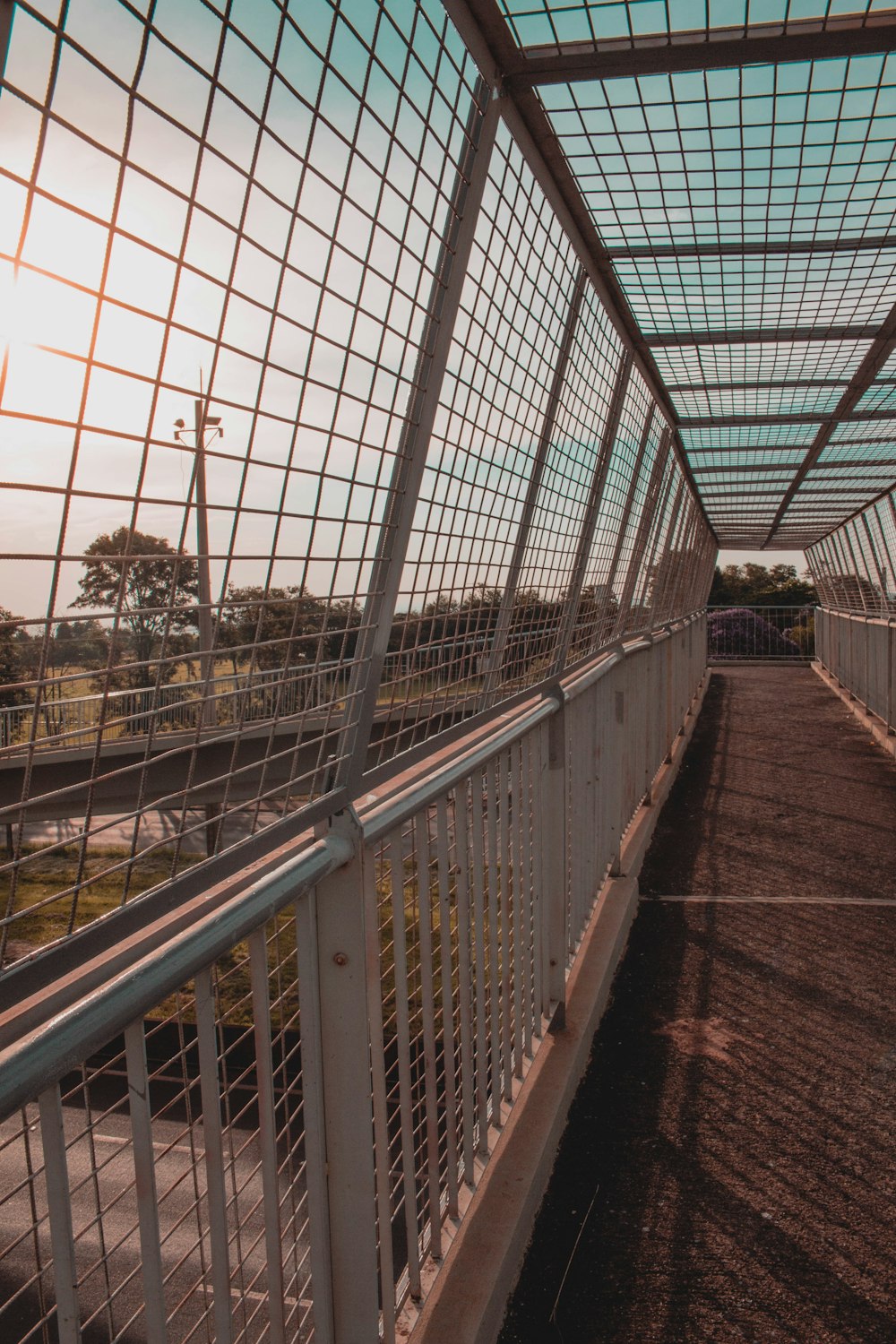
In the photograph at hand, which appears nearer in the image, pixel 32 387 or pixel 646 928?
pixel 32 387

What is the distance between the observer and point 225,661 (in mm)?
1713

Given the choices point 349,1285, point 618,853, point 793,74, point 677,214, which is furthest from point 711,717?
point 349,1285

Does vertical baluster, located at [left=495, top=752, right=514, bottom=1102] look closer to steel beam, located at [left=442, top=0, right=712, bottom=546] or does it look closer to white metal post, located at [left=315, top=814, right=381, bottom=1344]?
white metal post, located at [left=315, top=814, right=381, bottom=1344]

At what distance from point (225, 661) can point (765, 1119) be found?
258 cm

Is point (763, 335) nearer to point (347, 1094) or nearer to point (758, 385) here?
point (758, 385)

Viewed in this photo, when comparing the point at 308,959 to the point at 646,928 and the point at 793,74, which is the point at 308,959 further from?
the point at 646,928

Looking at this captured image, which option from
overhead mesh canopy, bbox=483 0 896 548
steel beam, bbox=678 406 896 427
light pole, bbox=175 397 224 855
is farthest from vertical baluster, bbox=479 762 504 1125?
steel beam, bbox=678 406 896 427

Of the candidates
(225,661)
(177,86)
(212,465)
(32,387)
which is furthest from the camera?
(225,661)

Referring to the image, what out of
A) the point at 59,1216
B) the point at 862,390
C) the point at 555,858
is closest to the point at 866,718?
the point at 862,390

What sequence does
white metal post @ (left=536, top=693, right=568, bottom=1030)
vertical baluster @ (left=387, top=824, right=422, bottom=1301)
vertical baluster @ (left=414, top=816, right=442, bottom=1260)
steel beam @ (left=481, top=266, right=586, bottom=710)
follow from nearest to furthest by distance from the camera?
1. vertical baluster @ (left=387, top=824, right=422, bottom=1301)
2. vertical baluster @ (left=414, top=816, right=442, bottom=1260)
3. steel beam @ (left=481, top=266, right=586, bottom=710)
4. white metal post @ (left=536, top=693, right=568, bottom=1030)

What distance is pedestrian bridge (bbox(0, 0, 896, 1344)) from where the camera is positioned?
111 cm

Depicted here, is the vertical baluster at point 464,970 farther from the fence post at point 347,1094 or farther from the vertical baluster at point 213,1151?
the vertical baluster at point 213,1151

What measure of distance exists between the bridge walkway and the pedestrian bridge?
16 millimetres

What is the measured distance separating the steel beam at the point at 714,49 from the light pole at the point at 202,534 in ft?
5.38
